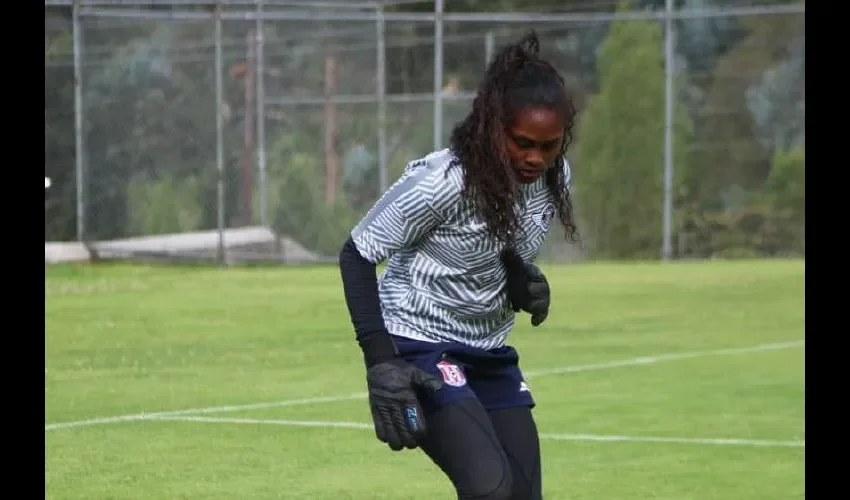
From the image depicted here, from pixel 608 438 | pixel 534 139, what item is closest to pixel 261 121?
pixel 608 438

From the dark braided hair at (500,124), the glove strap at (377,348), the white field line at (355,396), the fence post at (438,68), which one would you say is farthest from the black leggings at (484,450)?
the fence post at (438,68)

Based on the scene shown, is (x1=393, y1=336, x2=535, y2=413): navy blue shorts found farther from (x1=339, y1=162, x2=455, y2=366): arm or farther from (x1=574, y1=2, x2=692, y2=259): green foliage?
(x1=574, y1=2, x2=692, y2=259): green foliage

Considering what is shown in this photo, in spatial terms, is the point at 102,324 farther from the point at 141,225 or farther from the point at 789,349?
the point at 141,225

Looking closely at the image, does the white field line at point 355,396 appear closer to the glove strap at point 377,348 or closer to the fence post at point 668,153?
the glove strap at point 377,348

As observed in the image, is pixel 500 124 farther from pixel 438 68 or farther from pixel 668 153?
pixel 668 153

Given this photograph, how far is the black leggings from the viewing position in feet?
19.0

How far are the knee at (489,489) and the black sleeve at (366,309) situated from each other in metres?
0.52

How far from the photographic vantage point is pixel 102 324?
55.4 ft

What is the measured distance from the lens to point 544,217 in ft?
20.9

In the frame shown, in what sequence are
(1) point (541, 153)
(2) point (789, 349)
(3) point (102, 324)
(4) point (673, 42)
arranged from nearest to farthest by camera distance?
(1) point (541, 153)
(2) point (789, 349)
(3) point (102, 324)
(4) point (673, 42)

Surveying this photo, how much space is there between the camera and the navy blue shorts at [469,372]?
6008 mm

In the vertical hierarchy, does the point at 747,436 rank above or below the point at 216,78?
below

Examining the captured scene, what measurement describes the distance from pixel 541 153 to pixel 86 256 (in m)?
18.9
